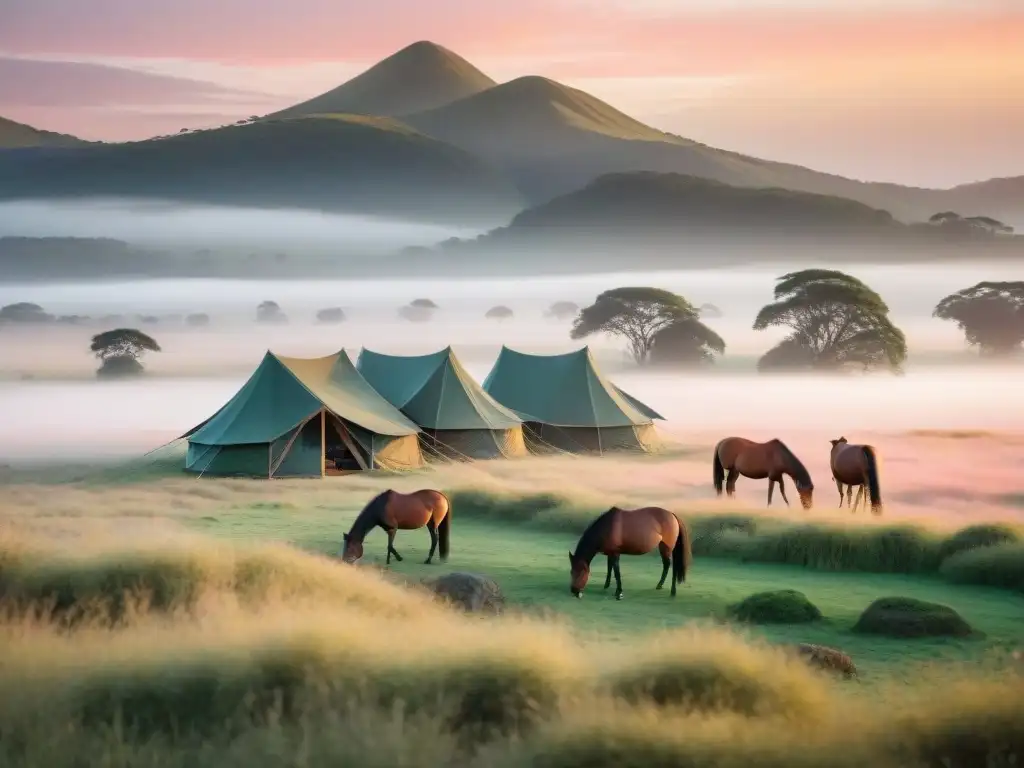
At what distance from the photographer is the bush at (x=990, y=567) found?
64.9 feet

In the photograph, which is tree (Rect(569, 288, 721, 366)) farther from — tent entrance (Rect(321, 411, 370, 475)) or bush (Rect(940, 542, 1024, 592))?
bush (Rect(940, 542, 1024, 592))

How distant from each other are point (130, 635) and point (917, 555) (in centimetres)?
1352

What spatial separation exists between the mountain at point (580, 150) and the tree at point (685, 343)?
158 ft

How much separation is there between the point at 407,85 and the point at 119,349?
3969 inches

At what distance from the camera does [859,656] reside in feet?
48.0

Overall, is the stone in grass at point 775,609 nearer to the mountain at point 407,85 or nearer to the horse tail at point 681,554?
the horse tail at point 681,554

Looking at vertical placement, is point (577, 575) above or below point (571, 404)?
below

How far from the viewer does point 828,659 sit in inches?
532

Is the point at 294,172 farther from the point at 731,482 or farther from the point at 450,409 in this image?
the point at 731,482

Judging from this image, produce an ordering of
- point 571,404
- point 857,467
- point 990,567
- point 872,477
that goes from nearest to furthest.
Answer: point 990,567
point 872,477
point 857,467
point 571,404

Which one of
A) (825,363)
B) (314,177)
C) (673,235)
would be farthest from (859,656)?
A: (314,177)

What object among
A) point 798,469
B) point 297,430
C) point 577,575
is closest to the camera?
point 577,575

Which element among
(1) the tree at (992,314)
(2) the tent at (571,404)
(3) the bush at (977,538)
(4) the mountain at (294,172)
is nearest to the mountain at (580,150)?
(4) the mountain at (294,172)

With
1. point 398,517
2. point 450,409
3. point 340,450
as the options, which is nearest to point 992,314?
point 450,409
